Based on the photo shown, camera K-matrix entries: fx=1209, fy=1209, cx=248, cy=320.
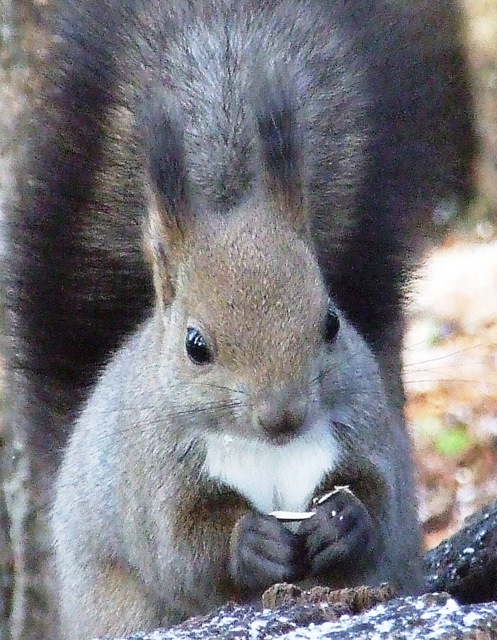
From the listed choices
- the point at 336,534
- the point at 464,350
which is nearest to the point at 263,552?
the point at 336,534

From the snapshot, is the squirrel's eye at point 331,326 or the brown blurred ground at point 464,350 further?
the brown blurred ground at point 464,350

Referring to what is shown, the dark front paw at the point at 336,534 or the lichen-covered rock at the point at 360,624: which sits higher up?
the dark front paw at the point at 336,534

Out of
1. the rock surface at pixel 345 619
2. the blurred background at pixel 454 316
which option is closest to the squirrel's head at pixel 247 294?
the rock surface at pixel 345 619

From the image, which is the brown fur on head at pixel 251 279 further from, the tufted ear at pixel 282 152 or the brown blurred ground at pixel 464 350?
the brown blurred ground at pixel 464 350

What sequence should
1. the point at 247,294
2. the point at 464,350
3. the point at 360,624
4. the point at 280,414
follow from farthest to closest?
the point at 464,350 → the point at 247,294 → the point at 280,414 → the point at 360,624

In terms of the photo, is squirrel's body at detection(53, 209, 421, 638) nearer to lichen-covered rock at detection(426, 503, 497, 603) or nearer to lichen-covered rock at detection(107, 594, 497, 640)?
lichen-covered rock at detection(426, 503, 497, 603)

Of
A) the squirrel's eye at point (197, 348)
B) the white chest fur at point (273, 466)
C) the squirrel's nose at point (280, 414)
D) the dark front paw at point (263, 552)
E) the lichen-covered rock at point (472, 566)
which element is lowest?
the lichen-covered rock at point (472, 566)

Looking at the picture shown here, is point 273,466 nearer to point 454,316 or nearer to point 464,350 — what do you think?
point 464,350

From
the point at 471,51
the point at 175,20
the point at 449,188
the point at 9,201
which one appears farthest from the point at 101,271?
the point at 471,51
